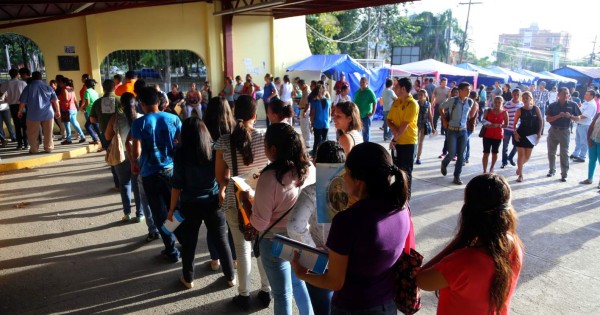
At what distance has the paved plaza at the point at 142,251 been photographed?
330 centimetres

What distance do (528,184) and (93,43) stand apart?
11.9 m

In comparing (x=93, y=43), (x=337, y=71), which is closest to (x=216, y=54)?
(x=93, y=43)

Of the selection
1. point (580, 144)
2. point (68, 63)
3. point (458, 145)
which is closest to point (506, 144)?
point (458, 145)

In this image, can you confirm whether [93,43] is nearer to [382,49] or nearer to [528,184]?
[528,184]

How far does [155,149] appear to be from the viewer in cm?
371

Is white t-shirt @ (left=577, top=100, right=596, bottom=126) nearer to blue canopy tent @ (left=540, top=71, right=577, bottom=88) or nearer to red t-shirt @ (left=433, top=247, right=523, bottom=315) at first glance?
red t-shirt @ (left=433, top=247, right=523, bottom=315)

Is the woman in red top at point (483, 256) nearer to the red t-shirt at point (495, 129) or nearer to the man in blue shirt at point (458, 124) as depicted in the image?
the man in blue shirt at point (458, 124)

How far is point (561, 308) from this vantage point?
322 cm

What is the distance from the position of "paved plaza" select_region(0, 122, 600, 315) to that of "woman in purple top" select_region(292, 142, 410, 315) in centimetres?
170

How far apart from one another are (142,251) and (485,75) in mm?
22168

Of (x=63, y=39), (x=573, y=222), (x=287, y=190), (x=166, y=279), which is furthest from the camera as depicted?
(x=63, y=39)

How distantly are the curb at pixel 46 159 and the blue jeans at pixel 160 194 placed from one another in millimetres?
5649

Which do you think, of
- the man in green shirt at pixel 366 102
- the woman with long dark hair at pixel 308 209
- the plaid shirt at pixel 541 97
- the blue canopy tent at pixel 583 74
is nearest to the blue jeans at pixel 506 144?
the man in green shirt at pixel 366 102

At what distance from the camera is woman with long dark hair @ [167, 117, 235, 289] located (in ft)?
10.1
